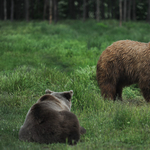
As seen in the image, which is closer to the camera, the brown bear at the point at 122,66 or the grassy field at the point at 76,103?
the grassy field at the point at 76,103

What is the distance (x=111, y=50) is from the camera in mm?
7953

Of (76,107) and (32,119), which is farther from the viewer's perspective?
(76,107)

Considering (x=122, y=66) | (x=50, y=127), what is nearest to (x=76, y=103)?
(x=122, y=66)

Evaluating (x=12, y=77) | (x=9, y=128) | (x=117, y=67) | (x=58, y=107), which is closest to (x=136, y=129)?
(x=58, y=107)

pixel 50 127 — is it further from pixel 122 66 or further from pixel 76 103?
pixel 122 66

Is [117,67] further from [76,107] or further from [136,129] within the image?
[136,129]

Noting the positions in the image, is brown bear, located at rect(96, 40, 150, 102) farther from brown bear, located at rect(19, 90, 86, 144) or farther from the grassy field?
brown bear, located at rect(19, 90, 86, 144)

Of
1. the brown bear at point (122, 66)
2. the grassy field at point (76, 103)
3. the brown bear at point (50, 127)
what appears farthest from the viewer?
the brown bear at point (122, 66)

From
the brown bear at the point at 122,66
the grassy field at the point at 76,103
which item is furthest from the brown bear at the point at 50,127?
the brown bear at the point at 122,66

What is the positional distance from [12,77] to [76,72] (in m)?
2.31

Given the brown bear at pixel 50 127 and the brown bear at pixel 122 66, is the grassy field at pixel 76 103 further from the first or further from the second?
the brown bear at pixel 122 66

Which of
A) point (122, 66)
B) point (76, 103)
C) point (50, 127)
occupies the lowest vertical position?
point (76, 103)

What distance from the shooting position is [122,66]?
25.7ft

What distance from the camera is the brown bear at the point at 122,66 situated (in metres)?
7.55
